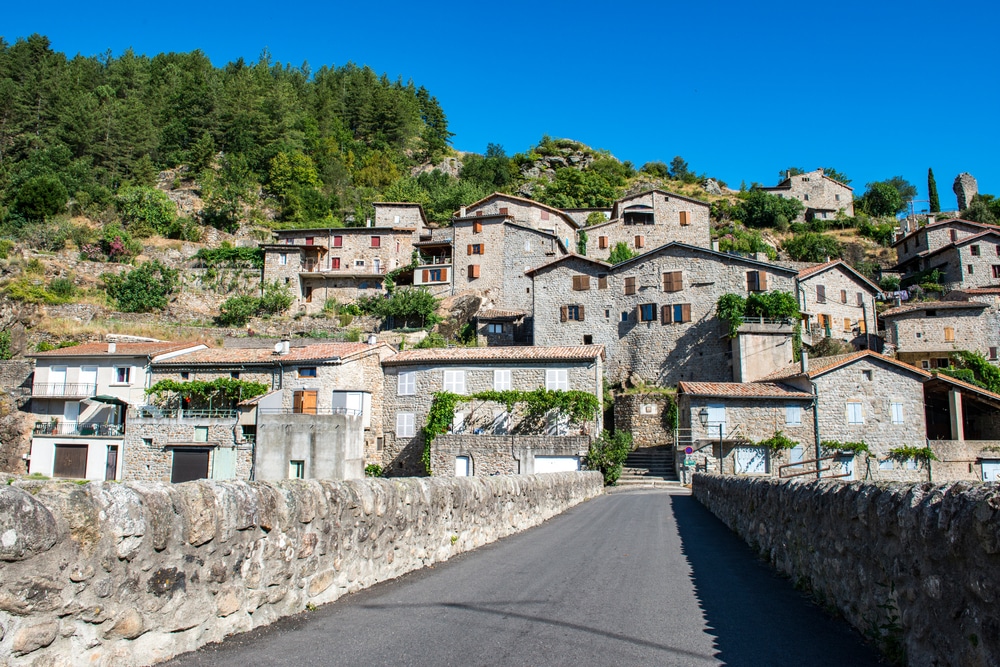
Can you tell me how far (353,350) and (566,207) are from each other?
52269 millimetres

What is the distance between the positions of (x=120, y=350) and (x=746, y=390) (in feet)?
124

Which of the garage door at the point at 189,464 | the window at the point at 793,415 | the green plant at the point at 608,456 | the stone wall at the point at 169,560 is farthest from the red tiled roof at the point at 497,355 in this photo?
the stone wall at the point at 169,560

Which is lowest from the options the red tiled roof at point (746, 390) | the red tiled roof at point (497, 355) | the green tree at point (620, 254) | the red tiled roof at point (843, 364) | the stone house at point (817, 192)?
the red tiled roof at point (746, 390)

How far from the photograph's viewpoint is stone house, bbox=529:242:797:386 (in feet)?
158

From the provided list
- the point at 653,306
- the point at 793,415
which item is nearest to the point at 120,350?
the point at 653,306

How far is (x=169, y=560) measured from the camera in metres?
4.63

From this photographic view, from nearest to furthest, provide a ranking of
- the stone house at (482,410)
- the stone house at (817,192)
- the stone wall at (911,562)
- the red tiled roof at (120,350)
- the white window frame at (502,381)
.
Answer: the stone wall at (911,562), the stone house at (482,410), the white window frame at (502,381), the red tiled roof at (120,350), the stone house at (817,192)

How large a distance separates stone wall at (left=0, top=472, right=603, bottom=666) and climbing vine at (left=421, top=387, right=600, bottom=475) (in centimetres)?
2976

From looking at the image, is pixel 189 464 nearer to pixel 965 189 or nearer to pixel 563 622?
pixel 563 622

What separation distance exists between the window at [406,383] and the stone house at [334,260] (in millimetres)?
27472

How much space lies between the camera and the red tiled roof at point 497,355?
38.2m

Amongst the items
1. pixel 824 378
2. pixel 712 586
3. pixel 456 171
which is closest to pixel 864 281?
pixel 824 378

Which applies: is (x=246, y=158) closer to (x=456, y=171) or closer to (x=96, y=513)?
(x=456, y=171)

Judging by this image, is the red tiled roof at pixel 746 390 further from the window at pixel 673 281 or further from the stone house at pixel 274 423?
the stone house at pixel 274 423
